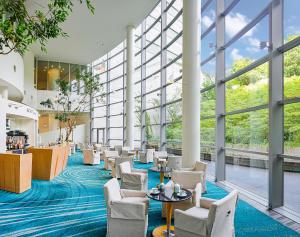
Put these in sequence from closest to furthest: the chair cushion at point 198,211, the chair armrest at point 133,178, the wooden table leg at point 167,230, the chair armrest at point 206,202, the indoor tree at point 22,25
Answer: the indoor tree at point 22,25, the chair cushion at point 198,211, the wooden table leg at point 167,230, the chair armrest at point 206,202, the chair armrest at point 133,178

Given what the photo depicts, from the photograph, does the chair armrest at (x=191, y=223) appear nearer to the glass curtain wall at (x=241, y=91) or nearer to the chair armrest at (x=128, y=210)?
the chair armrest at (x=128, y=210)

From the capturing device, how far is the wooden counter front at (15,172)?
6.80 m

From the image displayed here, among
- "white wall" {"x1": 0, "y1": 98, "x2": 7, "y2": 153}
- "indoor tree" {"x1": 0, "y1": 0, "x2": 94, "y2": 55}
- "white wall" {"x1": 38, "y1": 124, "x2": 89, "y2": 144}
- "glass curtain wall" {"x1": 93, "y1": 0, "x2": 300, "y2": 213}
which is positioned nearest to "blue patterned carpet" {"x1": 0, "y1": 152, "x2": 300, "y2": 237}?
"glass curtain wall" {"x1": 93, "y1": 0, "x2": 300, "y2": 213}

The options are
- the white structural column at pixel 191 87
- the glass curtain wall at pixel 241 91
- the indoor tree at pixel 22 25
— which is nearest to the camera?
the indoor tree at pixel 22 25

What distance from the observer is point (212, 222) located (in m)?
3.13

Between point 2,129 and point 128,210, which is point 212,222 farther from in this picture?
point 2,129

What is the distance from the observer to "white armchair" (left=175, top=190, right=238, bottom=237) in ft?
10.3

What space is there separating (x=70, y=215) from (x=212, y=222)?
3.01m

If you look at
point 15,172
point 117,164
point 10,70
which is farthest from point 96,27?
point 15,172

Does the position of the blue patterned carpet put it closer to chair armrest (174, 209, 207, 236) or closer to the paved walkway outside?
the paved walkway outside

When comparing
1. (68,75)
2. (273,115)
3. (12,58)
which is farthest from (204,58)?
(68,75)

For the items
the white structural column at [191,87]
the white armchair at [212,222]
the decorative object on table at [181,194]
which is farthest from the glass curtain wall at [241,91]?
the white armchair at [212,222]

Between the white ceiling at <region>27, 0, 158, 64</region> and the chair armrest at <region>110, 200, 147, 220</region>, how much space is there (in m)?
9.65

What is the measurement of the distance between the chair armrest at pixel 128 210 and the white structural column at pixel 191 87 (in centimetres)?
459
